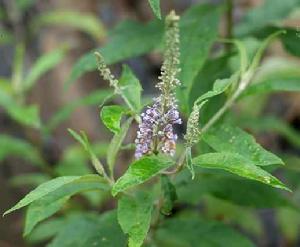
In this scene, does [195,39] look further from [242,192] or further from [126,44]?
[242,192]

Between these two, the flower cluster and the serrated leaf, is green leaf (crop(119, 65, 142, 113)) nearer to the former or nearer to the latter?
the flower cluster

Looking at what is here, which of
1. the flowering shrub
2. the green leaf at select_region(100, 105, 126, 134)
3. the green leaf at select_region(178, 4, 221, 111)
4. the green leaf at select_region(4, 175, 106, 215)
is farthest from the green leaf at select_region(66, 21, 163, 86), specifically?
the green leaf at select_region(4, 175, 106, 215)

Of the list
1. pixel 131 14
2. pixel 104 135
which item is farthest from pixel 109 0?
pixel 104 135

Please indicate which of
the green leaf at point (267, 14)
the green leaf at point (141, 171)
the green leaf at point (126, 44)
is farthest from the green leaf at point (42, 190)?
the green leaf at point (267, 14)

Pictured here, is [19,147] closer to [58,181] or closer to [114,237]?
[114,237]

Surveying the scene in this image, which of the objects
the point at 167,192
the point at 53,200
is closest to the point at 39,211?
the point at 53,200

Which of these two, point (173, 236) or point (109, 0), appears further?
point (109, 0)
